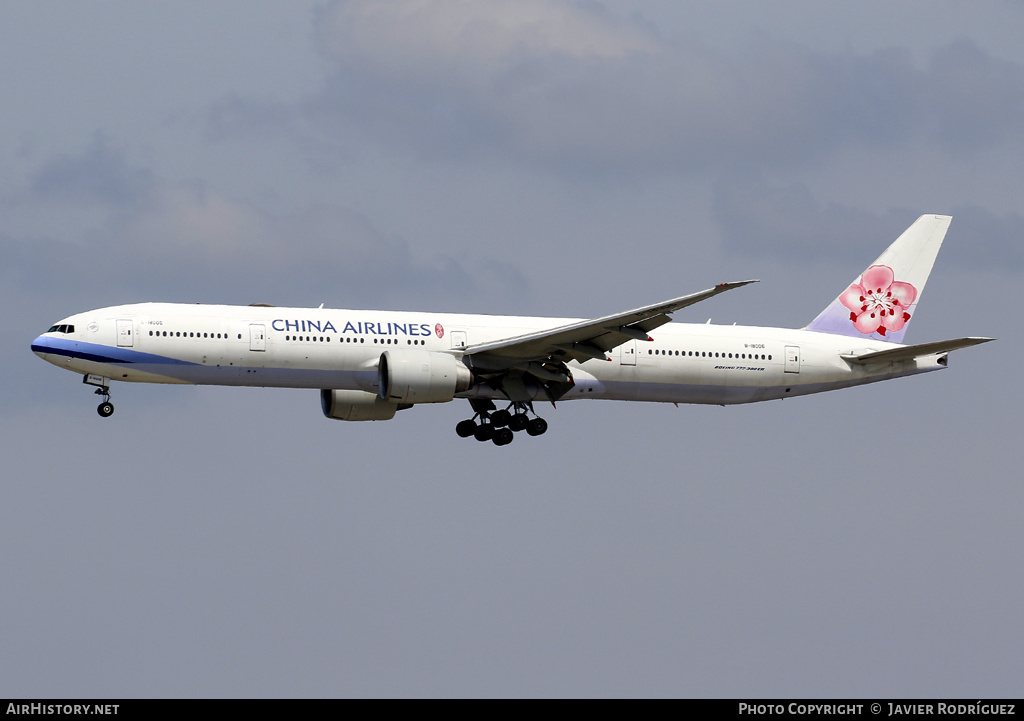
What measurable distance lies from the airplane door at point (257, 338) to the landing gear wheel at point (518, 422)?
9497mm

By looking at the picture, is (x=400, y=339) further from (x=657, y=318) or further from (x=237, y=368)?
(x=657, y=318)

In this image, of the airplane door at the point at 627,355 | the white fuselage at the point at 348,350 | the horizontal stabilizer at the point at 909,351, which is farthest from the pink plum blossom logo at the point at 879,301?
the airplane door at the point at 627,355

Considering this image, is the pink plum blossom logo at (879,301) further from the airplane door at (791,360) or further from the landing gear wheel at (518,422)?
the landing gear wheel at (518,422)

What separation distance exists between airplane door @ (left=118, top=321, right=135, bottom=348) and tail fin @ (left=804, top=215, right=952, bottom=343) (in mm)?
25658

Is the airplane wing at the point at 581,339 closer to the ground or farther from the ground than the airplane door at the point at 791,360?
closer to the ground

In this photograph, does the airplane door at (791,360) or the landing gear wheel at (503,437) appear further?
the airplane door at (791,360)

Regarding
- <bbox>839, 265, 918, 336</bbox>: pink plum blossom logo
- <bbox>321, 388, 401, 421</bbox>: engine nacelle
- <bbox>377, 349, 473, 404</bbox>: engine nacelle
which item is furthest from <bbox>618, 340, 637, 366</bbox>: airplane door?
<bbox>839, 265, 918, 336</bbox>: pink plum blossom logo

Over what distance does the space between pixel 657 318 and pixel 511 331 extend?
237 inches

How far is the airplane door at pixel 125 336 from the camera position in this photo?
52031 mm

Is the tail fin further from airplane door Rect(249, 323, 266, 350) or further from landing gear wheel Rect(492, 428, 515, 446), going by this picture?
airplane door Rect(249, 323, 266, 350)

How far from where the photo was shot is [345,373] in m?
53.2

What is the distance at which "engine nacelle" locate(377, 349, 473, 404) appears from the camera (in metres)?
51.6
